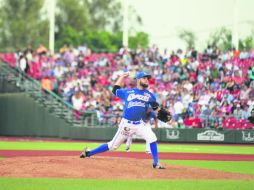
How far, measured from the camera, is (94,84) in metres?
31.6

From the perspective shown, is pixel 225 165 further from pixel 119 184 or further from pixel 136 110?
pixel 119 184

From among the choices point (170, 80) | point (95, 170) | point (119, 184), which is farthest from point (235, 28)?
point (119, 184)

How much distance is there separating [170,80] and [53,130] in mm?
6158

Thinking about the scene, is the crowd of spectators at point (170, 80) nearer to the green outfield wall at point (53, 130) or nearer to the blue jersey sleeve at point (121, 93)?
the green outfield wall at point (53, 130)

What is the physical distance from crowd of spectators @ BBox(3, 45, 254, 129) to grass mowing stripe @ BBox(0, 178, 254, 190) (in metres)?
15.1

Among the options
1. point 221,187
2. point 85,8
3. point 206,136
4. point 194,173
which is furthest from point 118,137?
point 85,8

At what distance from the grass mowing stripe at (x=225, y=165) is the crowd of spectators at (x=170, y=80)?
9.67 meters

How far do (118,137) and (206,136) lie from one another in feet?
46.8

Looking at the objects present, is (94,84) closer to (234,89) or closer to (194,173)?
(234,89)

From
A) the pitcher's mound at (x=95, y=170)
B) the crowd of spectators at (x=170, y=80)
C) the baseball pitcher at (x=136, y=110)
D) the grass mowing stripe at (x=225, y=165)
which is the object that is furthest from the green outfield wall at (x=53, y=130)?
the baseball pitcher at (x=136, y=110)

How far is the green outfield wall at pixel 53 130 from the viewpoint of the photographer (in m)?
27.9

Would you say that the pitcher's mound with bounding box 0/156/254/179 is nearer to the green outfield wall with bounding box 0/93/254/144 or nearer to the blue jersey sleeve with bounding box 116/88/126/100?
the blue jersey sleeve with bounding box 116/88/126/100

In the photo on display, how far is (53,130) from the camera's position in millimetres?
30766

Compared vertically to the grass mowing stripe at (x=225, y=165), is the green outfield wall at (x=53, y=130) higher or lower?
higher
